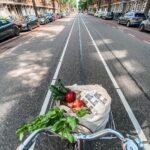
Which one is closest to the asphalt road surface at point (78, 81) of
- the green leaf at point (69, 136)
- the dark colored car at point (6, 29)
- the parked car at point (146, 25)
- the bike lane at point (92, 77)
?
the bike lane at point (92, 77)

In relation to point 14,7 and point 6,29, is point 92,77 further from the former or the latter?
point 14,7

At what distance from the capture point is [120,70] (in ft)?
20.8

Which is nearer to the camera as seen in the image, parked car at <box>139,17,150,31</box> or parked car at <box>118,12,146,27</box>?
parked car at <box>139,17,150,31</box>

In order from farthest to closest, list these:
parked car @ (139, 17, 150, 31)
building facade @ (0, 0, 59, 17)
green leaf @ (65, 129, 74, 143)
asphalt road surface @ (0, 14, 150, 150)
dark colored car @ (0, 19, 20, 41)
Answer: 1. building facade @ (0, 0, 59, 17)
2. parked car @ (139, 17, 150, 31)
3. dark colored car @ (0, 19, 20, 41)
4. asphalt road surface @ (0, 14, 150, 150)
5. green leaf @ (65, 129, 74, 143)

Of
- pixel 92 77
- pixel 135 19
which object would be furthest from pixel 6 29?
pixel 135 19

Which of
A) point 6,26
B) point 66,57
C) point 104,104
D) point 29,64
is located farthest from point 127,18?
point 104,104

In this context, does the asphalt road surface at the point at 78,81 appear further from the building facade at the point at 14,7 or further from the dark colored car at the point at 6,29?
the building facade at the point at 14,7

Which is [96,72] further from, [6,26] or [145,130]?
[6,26]

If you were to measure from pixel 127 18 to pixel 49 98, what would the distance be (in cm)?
2141

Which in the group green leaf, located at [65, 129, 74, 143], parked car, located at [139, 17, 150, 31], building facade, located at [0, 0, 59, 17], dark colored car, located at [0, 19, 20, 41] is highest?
green leaf, located at [65, 129, 74, 143]

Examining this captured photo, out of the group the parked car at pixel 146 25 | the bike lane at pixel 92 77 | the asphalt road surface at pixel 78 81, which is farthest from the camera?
the parked car at pixel 146 25

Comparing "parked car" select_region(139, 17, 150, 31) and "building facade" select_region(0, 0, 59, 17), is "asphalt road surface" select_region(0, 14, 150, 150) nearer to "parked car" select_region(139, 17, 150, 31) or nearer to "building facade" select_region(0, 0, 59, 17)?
"parked car" select_region(139, 17, 150, 31)

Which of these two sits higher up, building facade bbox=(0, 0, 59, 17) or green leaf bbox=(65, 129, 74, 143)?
green leaf bbox=(65, 129, 74, 143)

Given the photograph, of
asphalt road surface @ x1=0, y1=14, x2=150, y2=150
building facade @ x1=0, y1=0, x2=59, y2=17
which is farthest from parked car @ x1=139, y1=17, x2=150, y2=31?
building facade @ x1=0, y1=0, x2=59, y2=17
